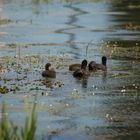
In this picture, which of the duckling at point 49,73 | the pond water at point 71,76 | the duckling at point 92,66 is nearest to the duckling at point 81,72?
the pond water at point 71,76

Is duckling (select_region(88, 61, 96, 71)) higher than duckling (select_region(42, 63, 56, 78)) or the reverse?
higher

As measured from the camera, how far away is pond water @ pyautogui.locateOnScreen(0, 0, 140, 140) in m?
12.7

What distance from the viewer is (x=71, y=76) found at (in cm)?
1825

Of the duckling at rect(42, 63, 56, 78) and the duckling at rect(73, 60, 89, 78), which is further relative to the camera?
the duckling at rect(73, 60, 89, 78)

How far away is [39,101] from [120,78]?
3697 mm

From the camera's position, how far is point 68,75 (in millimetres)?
18359

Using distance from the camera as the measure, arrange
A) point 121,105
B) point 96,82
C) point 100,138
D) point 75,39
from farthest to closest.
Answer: point 75,39, point 96,82, point 121,105, point 100,138

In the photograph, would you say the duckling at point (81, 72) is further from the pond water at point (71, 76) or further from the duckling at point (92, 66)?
the duckling at point (92, 66)

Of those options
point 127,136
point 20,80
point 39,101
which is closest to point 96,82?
point 20,80

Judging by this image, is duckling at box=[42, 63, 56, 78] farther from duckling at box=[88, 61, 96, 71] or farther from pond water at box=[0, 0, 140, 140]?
duckling at box=[88, 61, 96, 71]

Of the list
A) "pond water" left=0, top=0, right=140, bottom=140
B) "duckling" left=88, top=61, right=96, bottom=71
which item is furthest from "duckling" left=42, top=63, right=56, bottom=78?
"duckling" left=88, top=61, right=96, bottom=71

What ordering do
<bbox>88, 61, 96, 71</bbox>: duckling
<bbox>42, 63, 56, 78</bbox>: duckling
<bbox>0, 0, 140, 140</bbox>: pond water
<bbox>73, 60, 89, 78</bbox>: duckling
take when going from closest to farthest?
<bbox>0, 0, 140, 140</bbox>: pond water
<bbox>42, 63, 56, 78</bbox>: duckling
<bbox>73, 60, 89, 78</bbox>: duckling
<bbox>88, 61, 96, 71</bbox>: duckling

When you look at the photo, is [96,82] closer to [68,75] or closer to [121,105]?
[68,75]

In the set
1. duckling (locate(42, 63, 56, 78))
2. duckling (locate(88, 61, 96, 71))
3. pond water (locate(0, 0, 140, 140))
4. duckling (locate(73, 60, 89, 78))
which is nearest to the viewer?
pond water (locate(0, 0, 140, 140))
